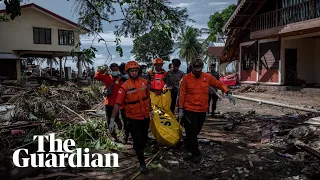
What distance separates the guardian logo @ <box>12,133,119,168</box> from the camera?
14.8 ft

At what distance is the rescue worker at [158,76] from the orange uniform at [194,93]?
1.89 m

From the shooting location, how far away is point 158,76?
7.17 m

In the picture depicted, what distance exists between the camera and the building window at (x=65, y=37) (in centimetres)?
2803

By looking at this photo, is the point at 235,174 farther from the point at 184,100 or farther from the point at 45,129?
the point at 45,129

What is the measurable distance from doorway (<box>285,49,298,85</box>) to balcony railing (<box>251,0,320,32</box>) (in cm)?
204

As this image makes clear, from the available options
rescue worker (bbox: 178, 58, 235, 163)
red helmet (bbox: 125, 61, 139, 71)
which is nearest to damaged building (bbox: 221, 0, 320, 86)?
rescue worker (bbox: 178, 58, 235, 163)

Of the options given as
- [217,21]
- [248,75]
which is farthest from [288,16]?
[217,21]

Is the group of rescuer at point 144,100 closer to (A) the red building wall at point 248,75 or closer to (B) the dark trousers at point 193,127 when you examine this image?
(B) the dark trousers at point 193,127

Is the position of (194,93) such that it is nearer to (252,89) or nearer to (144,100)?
(144,100)

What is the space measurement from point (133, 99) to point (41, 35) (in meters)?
25.0

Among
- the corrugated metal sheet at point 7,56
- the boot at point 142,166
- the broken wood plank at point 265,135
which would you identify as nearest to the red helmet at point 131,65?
the boot at point 142,166

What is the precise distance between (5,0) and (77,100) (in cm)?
721

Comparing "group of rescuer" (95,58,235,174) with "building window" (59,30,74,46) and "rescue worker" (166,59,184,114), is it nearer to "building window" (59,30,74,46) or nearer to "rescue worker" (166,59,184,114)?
"rescue worker" (166,59,184,114)

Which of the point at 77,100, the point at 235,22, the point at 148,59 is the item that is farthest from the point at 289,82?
the point at 148,59
